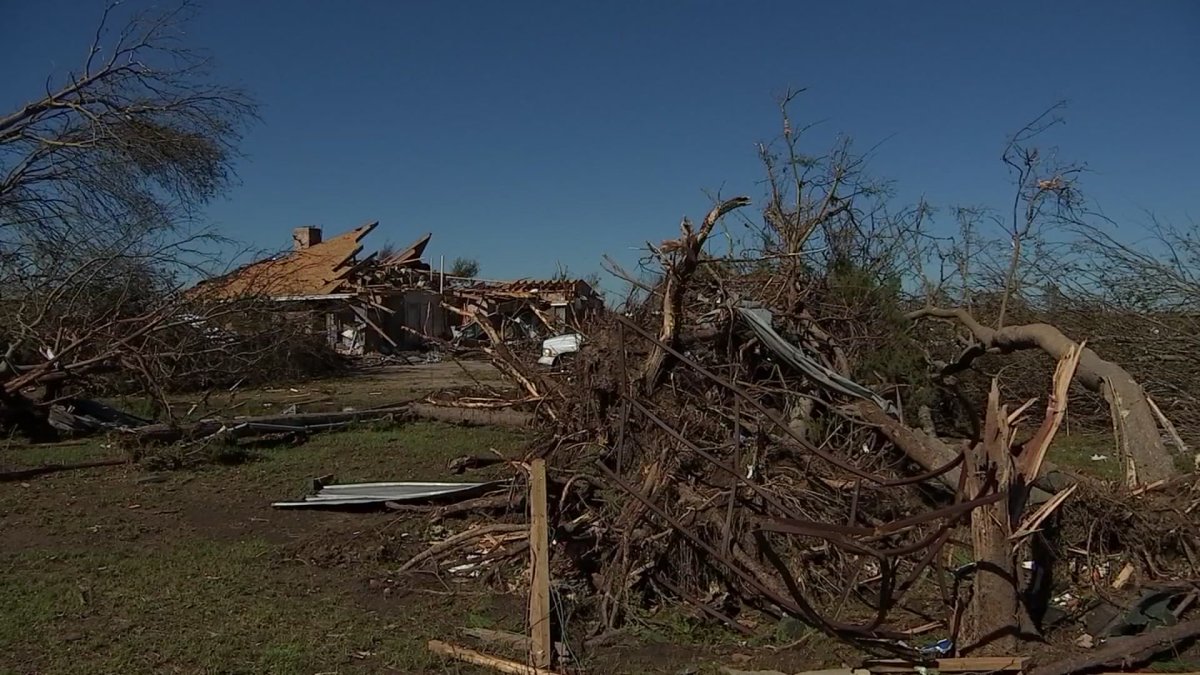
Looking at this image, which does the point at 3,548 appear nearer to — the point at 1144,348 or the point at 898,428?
the point at 898,428

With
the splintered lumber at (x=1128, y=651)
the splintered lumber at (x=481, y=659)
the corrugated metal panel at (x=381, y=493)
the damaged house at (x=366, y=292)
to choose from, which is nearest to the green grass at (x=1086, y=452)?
the splintered lumber at (x=1128, y=651)

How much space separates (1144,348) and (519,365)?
674 centimetres

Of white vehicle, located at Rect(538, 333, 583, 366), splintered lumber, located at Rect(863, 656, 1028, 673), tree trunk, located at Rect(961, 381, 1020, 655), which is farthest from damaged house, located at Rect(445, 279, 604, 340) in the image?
splintered lumber, located at Rect(863, 656, 1028, 673)

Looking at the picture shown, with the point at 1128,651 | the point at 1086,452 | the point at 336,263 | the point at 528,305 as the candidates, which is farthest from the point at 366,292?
the point at 1128,651

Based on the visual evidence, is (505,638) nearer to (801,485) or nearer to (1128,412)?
(801,485)

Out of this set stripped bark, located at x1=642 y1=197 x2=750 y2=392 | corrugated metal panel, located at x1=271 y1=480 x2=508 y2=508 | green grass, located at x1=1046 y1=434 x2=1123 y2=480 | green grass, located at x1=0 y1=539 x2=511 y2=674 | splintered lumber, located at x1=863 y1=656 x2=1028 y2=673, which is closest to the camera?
splintered lumber, located at x1=863 y1=656 x2=1028 y2=673

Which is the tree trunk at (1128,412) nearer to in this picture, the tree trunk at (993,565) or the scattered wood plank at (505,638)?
the tree trunk at (993,565)

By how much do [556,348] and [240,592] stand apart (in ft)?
17.0

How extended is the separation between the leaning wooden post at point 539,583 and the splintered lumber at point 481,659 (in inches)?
2.8

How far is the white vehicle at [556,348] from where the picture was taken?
884cm

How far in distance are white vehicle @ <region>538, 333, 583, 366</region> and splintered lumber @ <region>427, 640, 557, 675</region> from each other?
3685 mm

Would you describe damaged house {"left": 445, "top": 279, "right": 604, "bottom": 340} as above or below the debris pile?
above

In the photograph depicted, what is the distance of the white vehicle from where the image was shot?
8.84 meters

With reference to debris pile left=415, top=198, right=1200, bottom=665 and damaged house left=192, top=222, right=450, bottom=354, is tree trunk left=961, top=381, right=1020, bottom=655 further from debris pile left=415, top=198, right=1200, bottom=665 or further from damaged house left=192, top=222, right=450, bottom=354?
damaged house left=192, top=222, right=450, bottom=354
